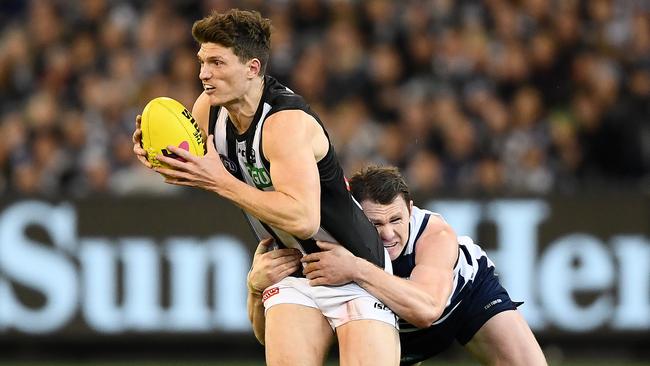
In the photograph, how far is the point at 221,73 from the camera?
22.6 feet

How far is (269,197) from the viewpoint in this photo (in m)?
6.72

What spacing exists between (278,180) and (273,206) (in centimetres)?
14

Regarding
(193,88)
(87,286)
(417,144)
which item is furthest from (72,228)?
(417,144)

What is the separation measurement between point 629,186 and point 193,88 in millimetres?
4527

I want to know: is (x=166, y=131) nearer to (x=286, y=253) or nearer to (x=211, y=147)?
(x=211, y=147)

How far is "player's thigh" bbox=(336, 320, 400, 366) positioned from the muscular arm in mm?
722

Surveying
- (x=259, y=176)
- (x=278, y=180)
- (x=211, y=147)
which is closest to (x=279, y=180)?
(x=278, y=180)

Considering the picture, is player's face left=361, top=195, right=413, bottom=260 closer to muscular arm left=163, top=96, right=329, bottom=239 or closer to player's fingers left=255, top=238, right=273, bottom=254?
player's fingers left=255, top=238, right=273, bottom=254

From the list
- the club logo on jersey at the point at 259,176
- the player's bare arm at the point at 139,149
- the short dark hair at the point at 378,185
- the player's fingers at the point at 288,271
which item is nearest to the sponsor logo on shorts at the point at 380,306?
the player's fingers at the point at 288,271

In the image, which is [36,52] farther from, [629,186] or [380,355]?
[380,355]

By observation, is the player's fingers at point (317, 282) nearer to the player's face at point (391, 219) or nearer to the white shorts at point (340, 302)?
the white shorts at point (340, 302)

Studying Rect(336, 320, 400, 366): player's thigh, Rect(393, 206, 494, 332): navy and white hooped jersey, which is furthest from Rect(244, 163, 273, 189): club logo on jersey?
Rect(393, 206, 494, 332): navy and white hooped jersey

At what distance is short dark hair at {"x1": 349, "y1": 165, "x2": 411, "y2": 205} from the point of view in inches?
298

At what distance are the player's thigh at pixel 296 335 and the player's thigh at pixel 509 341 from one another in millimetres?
1236
